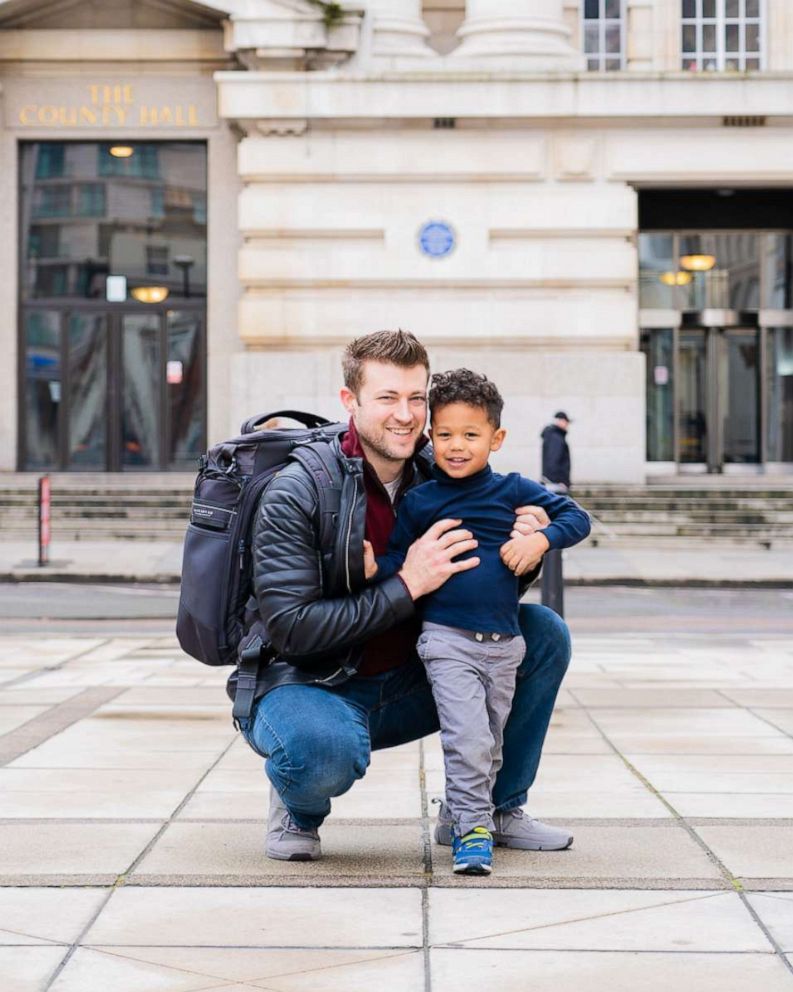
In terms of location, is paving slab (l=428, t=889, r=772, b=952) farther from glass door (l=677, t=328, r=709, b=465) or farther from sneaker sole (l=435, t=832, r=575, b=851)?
glass door (l=677, t=328, r=709, b=465)

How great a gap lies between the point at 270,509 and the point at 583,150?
24001mm

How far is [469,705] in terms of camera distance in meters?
5.39

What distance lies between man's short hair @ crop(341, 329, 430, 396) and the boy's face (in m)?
0.22

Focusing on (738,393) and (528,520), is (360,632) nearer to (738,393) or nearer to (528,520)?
(528,520)

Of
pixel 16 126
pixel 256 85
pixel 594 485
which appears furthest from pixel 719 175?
pixel 16 126

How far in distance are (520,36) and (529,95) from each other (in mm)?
1290

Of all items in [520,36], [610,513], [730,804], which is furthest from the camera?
[520,36]

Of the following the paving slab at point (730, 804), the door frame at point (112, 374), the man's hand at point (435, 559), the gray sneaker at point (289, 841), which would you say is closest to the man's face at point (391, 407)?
the man's hand at point (435, 559)

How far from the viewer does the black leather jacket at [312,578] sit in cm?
533

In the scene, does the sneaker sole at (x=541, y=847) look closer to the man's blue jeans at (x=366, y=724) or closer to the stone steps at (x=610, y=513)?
the man's blue jeans at (x=366, y=724)

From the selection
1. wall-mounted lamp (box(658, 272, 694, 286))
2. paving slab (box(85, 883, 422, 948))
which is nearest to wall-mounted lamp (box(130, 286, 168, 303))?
wall-mounted lamp (box(658, 272, 694, 286))

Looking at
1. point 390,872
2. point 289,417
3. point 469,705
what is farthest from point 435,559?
point 390,872

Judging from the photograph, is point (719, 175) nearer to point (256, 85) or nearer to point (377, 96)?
point (377, 96)

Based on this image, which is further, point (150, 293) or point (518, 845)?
point (150, 293)
